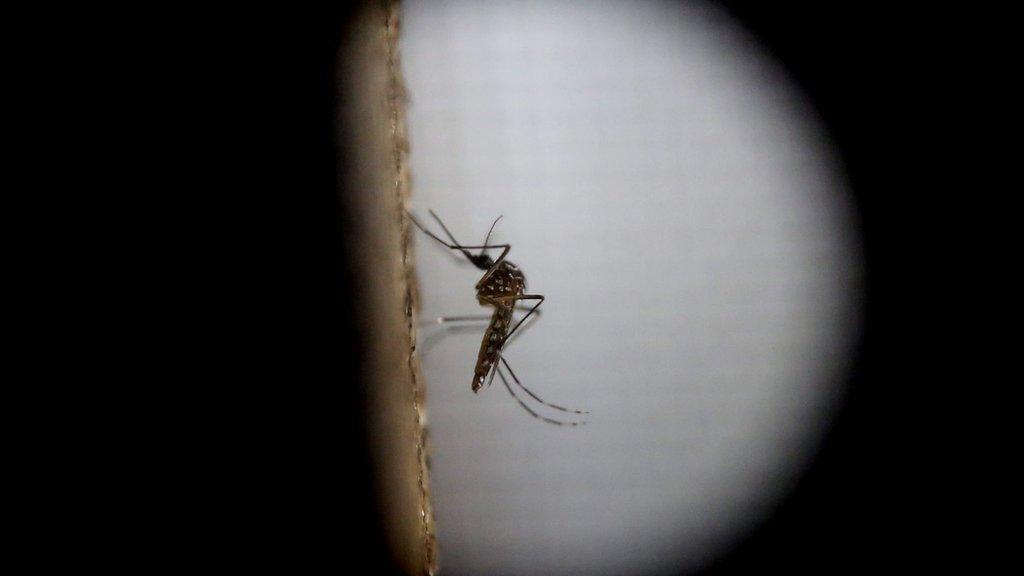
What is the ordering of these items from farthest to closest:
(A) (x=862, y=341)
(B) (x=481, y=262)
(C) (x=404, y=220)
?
(A) (x=862, y=341), (B) (x=481, y=262), (C) (x=404, y=220)

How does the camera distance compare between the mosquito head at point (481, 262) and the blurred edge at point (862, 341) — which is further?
the blurred edge at point (862, 341)

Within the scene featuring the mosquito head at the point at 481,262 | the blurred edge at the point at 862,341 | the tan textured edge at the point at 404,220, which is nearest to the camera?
the tan textured edge at the point at 404,220

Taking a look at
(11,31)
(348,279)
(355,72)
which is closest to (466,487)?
(348,279)

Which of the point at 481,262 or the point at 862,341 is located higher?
the point at 481,262

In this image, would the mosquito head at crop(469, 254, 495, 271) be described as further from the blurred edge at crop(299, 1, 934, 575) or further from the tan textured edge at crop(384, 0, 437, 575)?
the blurred edge at crop(299, 1, 934, 575)

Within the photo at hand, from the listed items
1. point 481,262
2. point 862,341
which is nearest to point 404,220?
point 481,262

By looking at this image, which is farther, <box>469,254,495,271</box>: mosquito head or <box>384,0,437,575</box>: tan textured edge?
<box>469,254,495,271</box>: mosquito head

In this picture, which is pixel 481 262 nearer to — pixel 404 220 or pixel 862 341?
pixel 404 220

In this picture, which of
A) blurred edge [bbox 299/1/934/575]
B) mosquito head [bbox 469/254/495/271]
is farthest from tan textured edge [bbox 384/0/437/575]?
blurred edge [bbox 299/1/934/575]

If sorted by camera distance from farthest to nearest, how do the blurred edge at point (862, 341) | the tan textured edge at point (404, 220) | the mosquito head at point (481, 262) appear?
the blurred edge at point (862, 341)
the mosquito head at point (481, 262)
the tan textured edge at point (404, 220)

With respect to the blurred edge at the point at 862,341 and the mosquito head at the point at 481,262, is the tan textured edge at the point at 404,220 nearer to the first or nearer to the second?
the mosquito head at the point at 481,262

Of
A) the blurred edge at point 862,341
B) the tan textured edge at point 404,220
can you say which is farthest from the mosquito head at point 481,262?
the blurred edge at point 862,341
